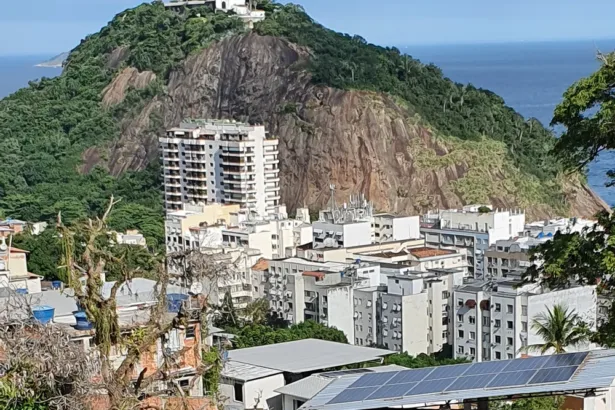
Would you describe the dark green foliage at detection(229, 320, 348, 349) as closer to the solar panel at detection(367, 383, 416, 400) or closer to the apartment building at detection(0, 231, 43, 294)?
the apartment building at detection(0, 231, 43, 294)

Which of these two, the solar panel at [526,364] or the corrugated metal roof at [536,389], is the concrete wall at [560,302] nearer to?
the solar panel at [526,364]

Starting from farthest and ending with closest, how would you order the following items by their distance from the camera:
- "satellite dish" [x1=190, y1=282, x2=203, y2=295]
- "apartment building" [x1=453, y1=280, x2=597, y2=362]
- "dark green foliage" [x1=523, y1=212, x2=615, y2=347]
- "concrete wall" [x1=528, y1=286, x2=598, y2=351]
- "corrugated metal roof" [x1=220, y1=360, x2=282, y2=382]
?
"apartment building" [x1=453, y1=280, x2=597, y2=362] → "concrete wall" [x1=528, y1=286, x2=598, y2=351] → "corrugated metal roof" [x1=220, y1=360, x2=282, y2=382] → "satellite dish" [x1=190, y1=282, x2=203, y2=295] → "dark green foliage" [x1=523, y1=212, x2=615, y2=347]

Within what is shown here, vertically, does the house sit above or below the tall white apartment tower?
below

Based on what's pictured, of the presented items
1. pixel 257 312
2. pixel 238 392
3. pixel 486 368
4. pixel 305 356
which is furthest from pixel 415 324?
pixel 486 368

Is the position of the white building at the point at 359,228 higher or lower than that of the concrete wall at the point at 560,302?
higher

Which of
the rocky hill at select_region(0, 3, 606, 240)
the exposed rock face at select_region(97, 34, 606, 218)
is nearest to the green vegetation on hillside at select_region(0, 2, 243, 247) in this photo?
the rocky hill at select_region(0, 3, 606, 240)

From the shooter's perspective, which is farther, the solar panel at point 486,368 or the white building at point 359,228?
the white building at point 359,228

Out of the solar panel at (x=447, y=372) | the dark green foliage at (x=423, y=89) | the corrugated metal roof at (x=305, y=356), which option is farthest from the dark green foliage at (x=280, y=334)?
the dark green foliage at (x=423, y=89)

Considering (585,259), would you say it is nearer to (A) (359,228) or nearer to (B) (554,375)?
(B) (554,375)
